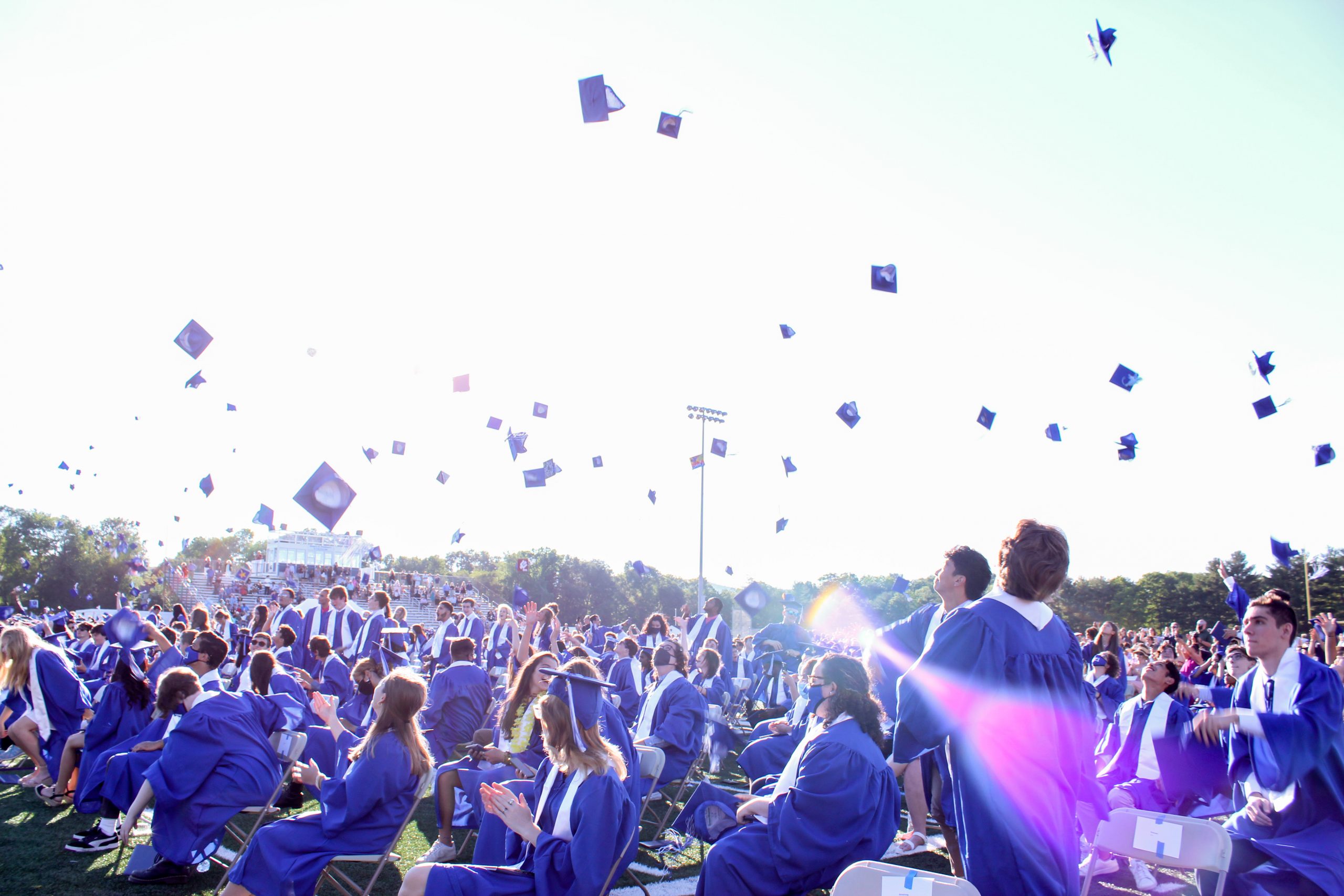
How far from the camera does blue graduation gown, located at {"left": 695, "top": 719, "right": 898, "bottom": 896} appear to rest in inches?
144

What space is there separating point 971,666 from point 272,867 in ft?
11.3

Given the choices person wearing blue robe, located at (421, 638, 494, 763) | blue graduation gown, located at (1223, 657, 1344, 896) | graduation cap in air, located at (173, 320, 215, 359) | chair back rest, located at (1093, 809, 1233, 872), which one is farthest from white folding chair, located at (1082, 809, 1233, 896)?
graduation cap in air, located at (173, 320, 215, 359)

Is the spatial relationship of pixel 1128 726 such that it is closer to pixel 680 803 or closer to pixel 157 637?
pixel 680 803

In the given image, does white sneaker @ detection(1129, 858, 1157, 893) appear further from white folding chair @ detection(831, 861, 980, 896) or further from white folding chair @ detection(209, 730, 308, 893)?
white folding chair @ detection(209, 730, 308, 893)

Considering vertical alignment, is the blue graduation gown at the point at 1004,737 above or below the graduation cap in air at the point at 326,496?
below

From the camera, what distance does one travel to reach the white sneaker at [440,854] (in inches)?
223

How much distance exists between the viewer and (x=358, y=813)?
13.8 ft

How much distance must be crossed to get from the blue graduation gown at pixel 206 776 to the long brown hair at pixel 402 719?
3.97 feet

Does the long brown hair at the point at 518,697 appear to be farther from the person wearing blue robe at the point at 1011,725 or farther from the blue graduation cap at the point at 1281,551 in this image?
the blue graduation cap at the point at 1281,551

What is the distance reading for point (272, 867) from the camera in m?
3.98

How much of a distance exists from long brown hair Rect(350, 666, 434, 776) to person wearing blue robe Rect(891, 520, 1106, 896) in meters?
2.81

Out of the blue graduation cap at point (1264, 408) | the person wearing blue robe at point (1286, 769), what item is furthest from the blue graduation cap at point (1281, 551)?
the person wearing blue robe at point (1286, 769)

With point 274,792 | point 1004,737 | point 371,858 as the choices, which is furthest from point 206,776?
point 1004,737

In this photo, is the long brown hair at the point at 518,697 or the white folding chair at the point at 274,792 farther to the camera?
the white folding chair at the point at 274,792
